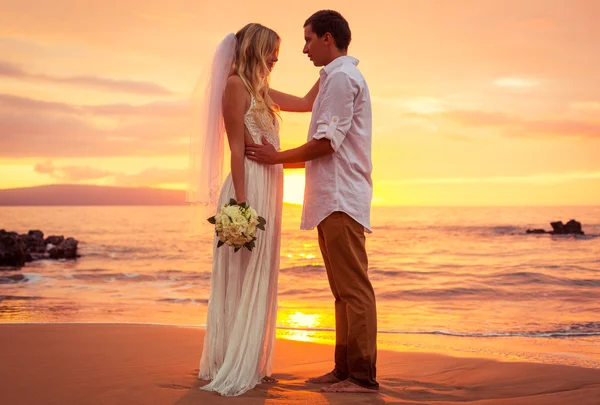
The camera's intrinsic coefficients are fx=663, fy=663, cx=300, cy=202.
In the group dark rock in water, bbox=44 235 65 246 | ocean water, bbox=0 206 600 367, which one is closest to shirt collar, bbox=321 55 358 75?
ocean water, bbox=0 206 600 367

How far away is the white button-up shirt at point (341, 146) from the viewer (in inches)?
166

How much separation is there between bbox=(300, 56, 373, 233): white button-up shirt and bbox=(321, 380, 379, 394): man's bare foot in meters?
1.06

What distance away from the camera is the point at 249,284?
4.59 m

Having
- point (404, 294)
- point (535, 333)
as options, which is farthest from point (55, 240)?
point (535, 333)

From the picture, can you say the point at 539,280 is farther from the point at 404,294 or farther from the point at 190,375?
the point at 190,375

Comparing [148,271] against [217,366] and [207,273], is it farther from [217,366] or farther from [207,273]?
[217,366]

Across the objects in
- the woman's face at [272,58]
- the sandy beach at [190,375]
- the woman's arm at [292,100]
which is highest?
the woman's face at [272,58]

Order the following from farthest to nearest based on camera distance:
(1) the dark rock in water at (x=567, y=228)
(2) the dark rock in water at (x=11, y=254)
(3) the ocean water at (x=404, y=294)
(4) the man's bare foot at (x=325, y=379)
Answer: (1) the dark rock in water at (x=567, y=228) → (2) the dark rock in water at (x=11, y=254) → (3) the ocean water at (x=404, y=294) → (4) the man's bare foot at (x=325, y=379)

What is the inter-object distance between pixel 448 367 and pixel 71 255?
18.6 metres

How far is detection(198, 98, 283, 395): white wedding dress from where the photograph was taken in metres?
4.55

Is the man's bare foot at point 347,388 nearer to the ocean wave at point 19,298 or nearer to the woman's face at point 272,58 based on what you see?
the woman's face at point 272,58

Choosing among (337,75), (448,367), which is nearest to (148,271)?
(448,367)

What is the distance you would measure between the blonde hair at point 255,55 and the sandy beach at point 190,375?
200cm

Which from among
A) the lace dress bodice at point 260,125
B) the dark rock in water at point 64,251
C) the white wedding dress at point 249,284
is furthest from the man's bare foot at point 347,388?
the dark rock in water at point 64,251
